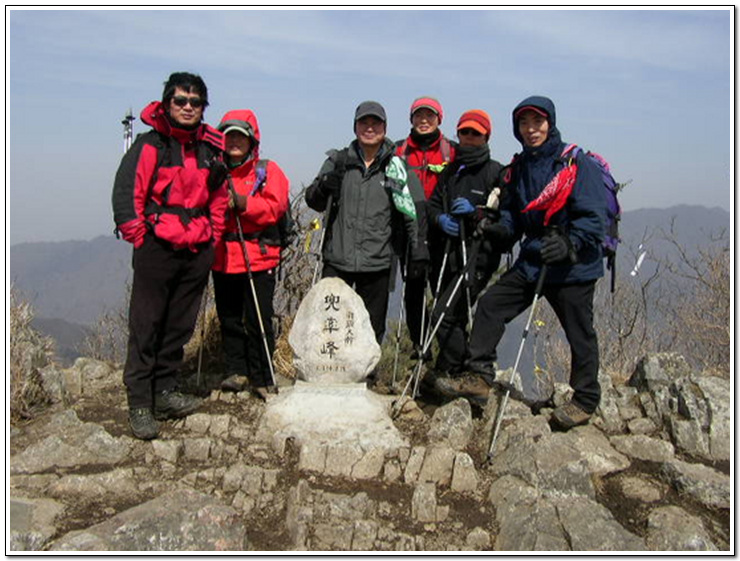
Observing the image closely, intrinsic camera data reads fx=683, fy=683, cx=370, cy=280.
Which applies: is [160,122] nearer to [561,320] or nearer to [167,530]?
[167,530]

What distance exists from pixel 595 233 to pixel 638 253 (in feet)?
6.82

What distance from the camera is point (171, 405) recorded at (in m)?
7.34

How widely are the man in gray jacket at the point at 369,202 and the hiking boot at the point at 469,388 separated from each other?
4.49ft

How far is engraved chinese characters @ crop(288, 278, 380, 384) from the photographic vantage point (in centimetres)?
765

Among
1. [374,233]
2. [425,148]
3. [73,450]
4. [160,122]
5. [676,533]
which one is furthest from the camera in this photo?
[425,148]

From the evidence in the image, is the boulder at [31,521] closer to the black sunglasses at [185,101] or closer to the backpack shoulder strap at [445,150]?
the black sunglasses at [185,101]

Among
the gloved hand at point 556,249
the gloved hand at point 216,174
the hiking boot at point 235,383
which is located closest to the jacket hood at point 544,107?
the gloved hand at point 556,249

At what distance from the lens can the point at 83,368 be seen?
30.9 feet

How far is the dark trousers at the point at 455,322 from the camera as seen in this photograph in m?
7.84

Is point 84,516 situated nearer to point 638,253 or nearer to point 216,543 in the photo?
point 216,543

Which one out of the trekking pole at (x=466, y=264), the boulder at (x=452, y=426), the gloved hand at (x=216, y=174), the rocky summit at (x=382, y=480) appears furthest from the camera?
the trekking pole at (x=466, y=264)

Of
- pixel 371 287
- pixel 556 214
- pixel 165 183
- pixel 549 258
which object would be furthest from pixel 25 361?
pixel 556 214

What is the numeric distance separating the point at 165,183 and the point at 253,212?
3.71ft

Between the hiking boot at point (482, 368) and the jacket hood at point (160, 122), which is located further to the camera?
the hiking boot at point (482, 368)
